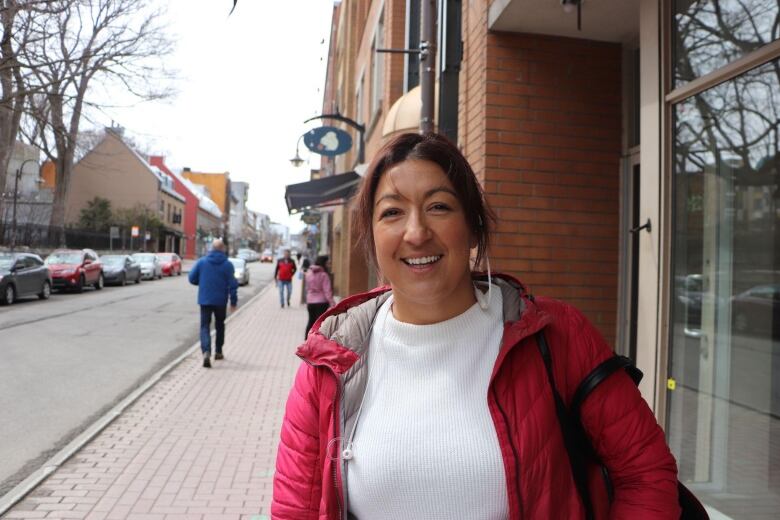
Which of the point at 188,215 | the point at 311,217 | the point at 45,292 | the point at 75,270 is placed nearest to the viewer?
the point at 45,292

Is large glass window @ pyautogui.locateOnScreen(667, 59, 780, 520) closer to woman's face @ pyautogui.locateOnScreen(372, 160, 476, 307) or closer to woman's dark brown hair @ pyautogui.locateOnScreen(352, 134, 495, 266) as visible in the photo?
woman's dark brown hair @ pyautogui.locateOnScreen(352, 134, 495, 266)

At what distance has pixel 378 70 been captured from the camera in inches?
535

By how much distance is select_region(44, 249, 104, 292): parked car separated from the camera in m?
22.6

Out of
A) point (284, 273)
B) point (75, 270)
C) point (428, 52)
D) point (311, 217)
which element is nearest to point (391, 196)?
point (428, 52)

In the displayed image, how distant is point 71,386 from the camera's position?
8.05m

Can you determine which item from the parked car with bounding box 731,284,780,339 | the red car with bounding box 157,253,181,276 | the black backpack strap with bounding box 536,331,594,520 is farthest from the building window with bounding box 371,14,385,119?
the red car with bounding box 157,253,181,276

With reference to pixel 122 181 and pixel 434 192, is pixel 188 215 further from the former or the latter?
pixel 434 192

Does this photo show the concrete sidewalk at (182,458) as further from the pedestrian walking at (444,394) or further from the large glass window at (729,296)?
the pedestrian walking at (444,394)

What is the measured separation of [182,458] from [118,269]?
24.8 m

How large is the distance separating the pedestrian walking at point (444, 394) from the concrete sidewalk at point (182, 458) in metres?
2.82

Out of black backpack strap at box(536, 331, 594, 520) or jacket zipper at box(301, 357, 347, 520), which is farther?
jacket zipper at box(301, 357, 347, 520)

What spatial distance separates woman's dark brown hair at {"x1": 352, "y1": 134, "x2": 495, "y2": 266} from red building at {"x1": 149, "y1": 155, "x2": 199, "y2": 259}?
246ft

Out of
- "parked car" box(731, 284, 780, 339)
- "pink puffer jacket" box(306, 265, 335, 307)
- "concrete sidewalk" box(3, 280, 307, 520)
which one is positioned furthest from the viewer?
"pink puffer jacket" box(306, 265, 335, 307)

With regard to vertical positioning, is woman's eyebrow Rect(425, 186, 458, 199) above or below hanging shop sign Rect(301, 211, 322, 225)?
below
